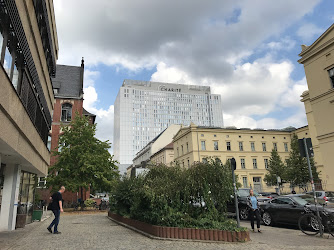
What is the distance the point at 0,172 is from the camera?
1330cm

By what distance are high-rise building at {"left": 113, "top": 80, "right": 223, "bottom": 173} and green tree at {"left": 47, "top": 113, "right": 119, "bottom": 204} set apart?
105866 millimetres

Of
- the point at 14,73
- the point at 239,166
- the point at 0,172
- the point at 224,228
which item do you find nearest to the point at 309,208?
the point at 224,228

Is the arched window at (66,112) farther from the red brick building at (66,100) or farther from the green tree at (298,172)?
the green tree at (298,172)

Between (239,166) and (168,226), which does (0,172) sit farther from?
(239,166)

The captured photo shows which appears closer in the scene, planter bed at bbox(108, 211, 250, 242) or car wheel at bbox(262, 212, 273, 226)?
planter bed at bbox(108, 211, 250, 242)

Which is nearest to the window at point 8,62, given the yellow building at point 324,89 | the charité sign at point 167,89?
the yellow building at point 324,89

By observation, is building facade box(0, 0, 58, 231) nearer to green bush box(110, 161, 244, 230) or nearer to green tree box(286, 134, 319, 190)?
green bush box(110, 161, 244, 230)

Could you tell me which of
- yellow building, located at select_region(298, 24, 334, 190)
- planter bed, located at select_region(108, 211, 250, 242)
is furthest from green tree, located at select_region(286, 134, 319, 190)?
planter bed, located at select_region(108, 211, 250, 242)

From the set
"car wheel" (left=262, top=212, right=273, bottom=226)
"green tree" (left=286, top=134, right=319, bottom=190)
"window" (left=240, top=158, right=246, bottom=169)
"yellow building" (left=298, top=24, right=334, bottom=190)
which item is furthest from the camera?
"window" (left=240, top=158, right=246, bottom=169)

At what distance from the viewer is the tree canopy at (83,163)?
96.0 feet

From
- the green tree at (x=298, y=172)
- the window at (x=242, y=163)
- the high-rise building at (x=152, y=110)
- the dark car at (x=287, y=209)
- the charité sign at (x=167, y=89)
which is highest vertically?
the charité sign at (x=167, y=89)

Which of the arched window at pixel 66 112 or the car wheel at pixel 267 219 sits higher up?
the arched window at pixel 66 112

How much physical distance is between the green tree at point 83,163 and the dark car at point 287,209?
1750 centimetres

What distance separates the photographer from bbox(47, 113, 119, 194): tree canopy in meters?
29.2
